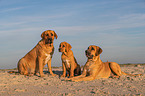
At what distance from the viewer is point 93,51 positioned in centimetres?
710

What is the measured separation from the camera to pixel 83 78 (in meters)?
7.01

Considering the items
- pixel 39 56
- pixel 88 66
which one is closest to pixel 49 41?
pixel 39 56

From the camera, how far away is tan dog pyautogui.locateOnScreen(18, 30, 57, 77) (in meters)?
8.58

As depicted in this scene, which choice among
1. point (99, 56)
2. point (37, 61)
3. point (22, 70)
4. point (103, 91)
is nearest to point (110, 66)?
point (99, 56)

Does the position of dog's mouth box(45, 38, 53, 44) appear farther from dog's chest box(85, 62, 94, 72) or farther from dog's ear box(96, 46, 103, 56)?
dog's ear box(96, 46, 103, 56)

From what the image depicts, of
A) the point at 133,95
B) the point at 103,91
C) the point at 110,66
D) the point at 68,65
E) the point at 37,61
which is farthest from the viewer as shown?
the point at 37,61

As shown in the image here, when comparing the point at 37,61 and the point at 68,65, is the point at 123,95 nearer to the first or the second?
the point at 68,65

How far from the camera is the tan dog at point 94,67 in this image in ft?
23.4

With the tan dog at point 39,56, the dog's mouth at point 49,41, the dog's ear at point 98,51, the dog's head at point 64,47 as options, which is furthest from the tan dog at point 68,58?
the dog's ear at point 98,51

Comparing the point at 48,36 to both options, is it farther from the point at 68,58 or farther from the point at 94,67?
the point at 94,67

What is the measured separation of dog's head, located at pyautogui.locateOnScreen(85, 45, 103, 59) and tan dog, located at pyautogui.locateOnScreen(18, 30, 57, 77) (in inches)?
79.2

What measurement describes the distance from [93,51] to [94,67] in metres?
0.61

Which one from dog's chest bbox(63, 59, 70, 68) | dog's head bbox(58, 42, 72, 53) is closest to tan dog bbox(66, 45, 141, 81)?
dog's chest bbox(63, 59, 70, 68)

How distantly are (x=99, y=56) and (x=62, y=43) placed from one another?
1.65m
